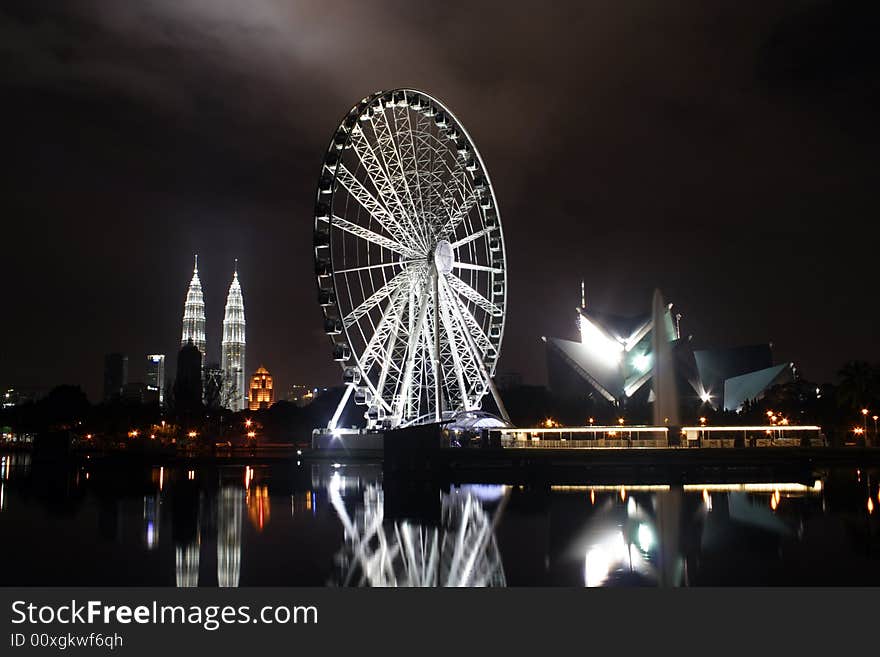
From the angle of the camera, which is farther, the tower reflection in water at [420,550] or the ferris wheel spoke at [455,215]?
the ferris wheel spoke at [455,215]

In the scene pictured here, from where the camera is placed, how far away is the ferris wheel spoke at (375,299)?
45.1 m

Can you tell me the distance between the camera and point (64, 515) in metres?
25.8

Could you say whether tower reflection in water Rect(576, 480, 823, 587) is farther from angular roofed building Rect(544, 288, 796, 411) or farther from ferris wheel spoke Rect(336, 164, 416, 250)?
angular roofed building Rect(544, 288, 796, 411)

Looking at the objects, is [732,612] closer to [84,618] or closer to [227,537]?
[84,618]

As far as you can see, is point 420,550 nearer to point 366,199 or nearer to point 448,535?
point 448,535

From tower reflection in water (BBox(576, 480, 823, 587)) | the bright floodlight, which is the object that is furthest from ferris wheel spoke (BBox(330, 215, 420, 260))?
the bright floodlight

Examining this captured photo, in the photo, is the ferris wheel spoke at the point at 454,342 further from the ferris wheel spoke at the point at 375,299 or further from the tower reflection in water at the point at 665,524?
the tower reflection in water at the point at 665,524

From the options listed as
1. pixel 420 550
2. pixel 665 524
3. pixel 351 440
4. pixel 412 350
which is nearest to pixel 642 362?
pixel 351 440

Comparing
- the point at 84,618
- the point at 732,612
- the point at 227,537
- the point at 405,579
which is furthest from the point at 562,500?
the point at 84,618

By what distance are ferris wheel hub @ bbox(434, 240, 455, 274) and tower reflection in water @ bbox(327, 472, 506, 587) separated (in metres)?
20.9

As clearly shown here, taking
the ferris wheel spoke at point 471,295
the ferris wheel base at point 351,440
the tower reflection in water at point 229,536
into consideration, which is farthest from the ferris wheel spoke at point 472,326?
the tower reflection in water at point 229,536

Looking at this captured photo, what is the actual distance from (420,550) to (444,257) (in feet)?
96.7

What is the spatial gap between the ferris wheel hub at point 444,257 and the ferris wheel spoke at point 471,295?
1.85 feet

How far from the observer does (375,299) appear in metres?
45.0
